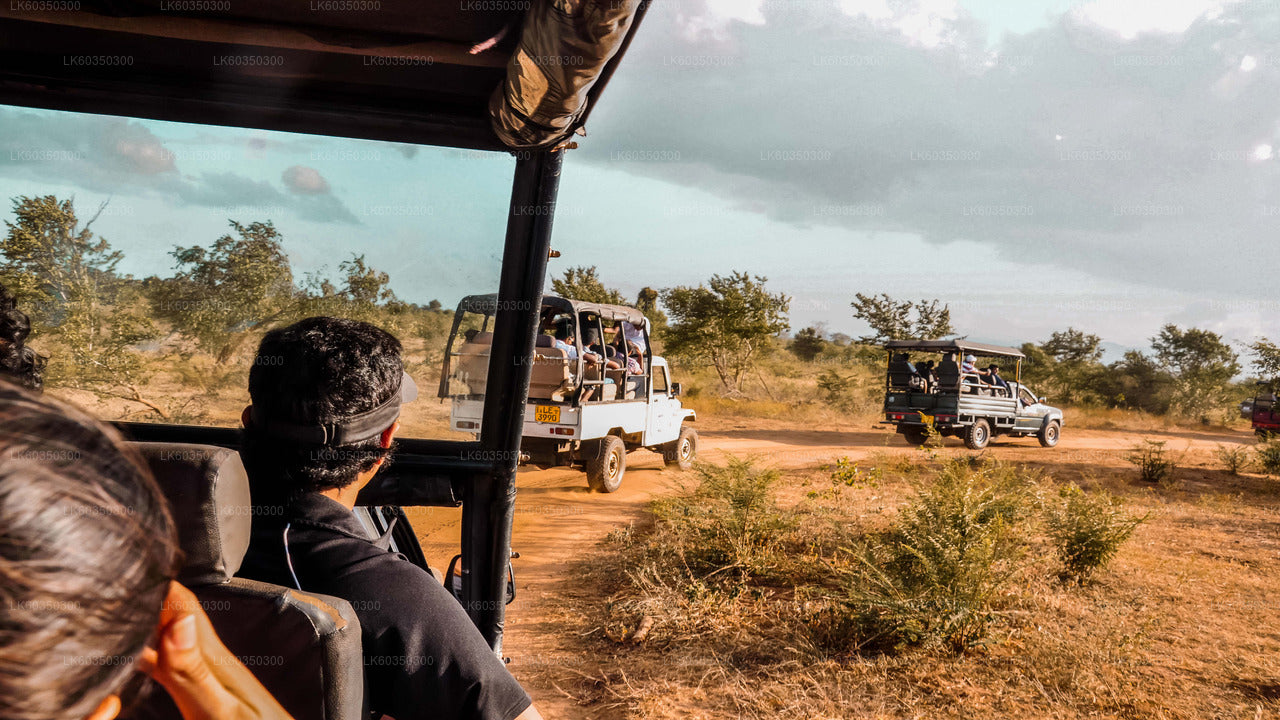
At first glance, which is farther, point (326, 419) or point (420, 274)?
point (420, 274)

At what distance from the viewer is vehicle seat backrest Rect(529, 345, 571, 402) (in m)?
8.21

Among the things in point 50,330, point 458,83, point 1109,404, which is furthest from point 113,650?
point 1109,404

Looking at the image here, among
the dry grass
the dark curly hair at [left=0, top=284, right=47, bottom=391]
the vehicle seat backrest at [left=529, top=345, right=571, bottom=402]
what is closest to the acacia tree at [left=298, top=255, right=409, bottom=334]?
the dark curly hair at [left=0, top=284, right=47, bottom=391]

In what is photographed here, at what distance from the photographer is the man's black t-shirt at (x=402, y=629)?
1.41m

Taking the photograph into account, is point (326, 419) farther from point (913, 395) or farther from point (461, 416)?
point (913, 395)

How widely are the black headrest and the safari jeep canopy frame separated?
0.93m

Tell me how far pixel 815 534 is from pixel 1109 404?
2944 centimetres

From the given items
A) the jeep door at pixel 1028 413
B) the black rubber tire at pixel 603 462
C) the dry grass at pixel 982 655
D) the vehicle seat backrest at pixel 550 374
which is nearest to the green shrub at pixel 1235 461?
the jeep door at pixel 1028 413

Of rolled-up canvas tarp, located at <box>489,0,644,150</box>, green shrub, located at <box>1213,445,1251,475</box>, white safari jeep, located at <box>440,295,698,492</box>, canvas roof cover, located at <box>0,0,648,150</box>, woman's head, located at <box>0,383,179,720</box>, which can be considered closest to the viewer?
woman's head, located at <box>0,383,179,720</box>

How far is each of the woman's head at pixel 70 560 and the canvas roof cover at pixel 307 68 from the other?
1132 mm

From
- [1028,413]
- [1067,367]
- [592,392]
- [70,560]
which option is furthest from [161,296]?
[1067,367]

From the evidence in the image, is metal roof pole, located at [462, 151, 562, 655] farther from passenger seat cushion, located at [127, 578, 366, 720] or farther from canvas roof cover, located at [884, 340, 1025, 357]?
canvas roof cover, located at [884, 340, 1025, 357]

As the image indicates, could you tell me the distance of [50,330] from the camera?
2279 millimetres

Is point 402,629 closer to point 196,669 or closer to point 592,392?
point 196,669
